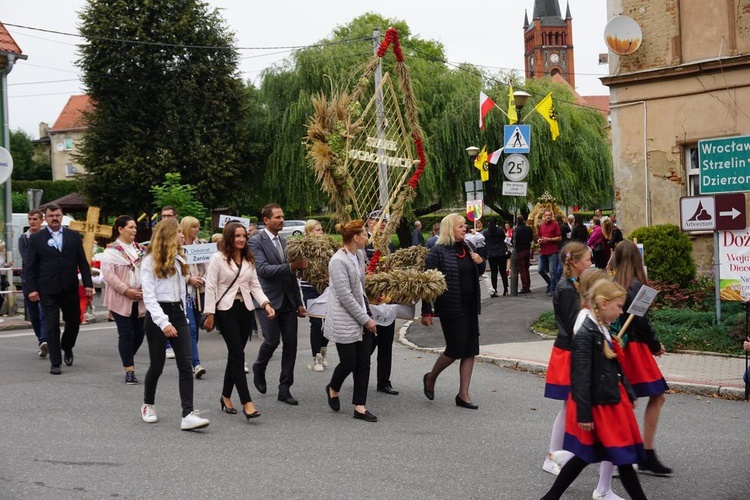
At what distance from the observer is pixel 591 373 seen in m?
5.21

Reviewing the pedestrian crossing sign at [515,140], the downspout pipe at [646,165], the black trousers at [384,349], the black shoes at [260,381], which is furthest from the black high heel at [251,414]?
the pedestrian crossing sign at [515,140]

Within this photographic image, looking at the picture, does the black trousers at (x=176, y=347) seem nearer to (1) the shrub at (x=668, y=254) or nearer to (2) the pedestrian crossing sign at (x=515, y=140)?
(1) the shrub at (x=668, y=254)

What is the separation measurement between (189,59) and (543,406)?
2863 cm

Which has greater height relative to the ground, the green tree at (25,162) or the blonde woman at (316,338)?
the green tree at (25,162)

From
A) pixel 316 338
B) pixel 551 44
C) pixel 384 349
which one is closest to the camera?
pixel 384 349

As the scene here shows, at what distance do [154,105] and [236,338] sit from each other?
1095 inches

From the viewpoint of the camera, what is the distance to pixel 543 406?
28.5 ft

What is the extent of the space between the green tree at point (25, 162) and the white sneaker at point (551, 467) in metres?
89.2

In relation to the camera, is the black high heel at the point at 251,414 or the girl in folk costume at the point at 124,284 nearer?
the black high heel at the point at 251,414

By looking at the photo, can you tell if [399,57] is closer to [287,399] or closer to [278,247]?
[278,247]

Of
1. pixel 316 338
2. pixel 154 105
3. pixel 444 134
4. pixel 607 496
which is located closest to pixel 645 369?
pixel 607 496

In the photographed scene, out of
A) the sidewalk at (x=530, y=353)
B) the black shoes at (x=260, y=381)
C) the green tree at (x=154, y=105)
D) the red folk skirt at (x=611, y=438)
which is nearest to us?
the red folk skirt at (x=611, y=438)

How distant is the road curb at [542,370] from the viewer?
9289 millimetres

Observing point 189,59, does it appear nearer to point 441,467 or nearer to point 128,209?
point 128,209
